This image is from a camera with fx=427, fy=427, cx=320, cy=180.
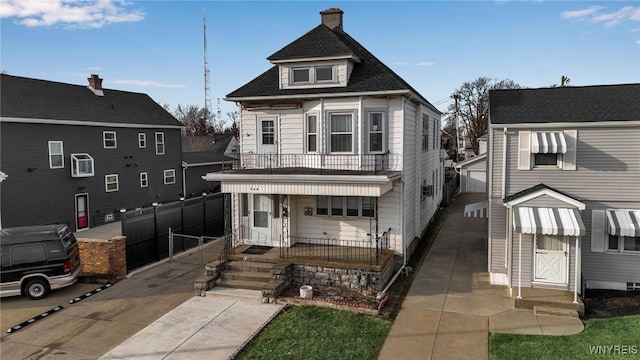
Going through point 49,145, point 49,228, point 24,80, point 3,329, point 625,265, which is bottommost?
point 3,329

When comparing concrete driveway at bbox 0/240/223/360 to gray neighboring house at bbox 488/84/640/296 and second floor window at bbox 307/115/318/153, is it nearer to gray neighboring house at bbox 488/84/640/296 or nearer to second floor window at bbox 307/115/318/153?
second floor window at bbox 307/115/318/153

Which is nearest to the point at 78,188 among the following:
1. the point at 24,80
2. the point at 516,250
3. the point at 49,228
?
the point at 24,80

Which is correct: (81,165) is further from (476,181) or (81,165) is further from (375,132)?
(476,181)

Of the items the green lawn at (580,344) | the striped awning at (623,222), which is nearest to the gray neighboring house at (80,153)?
the green lawn at (580,344)

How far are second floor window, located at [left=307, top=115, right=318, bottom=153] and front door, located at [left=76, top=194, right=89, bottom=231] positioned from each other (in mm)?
15813

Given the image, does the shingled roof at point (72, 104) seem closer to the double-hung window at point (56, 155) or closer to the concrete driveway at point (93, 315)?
the double-hung window at point (56, 155)

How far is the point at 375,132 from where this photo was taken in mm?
15172

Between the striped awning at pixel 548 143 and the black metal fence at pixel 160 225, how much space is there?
45.1 ft

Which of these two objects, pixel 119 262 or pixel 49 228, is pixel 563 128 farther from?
pixel 49 228

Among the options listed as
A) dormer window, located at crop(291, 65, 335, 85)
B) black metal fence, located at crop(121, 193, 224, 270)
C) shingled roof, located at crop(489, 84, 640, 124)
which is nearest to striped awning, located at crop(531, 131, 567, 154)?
shingled roof, located at crop(489, 84, 640, 124)

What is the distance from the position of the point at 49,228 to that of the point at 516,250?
48.1ft

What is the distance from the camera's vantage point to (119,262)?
1488cm

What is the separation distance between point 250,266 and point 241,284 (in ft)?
2.42

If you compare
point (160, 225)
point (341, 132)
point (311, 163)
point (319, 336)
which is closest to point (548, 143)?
point (341, 132)
